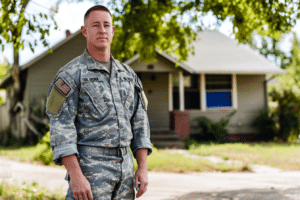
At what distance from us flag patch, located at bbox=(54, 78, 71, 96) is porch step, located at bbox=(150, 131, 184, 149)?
1088 cm

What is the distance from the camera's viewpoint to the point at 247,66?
15570 mm

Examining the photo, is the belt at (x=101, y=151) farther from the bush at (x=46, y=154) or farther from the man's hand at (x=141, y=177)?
the bush at (x=46, y=154)

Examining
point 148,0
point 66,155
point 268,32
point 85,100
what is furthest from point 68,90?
point 268,32

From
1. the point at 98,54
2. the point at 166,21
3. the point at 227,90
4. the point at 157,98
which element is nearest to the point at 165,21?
the point at 166,21

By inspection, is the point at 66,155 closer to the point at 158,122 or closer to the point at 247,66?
the point at 158,122

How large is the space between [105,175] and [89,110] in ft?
1.34

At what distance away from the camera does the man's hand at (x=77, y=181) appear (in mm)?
1845

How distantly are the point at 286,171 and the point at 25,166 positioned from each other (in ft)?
21.9

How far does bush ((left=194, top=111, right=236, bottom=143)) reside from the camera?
1427 cm

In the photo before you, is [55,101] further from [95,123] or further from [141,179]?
[141,179]

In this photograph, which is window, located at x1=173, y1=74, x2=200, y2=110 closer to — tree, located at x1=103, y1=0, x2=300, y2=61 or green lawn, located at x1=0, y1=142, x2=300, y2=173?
green lawn, located at x1=0, y1=142, x2=300, y2=173

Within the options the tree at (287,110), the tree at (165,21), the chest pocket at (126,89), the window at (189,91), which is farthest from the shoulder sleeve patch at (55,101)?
the tree at (287,110)

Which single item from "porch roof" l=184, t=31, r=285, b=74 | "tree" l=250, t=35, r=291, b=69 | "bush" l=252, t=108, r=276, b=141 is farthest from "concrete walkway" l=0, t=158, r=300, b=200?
"tree" l=250, t=35, r=291, b=69

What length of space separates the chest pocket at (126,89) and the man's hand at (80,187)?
0.57 m
